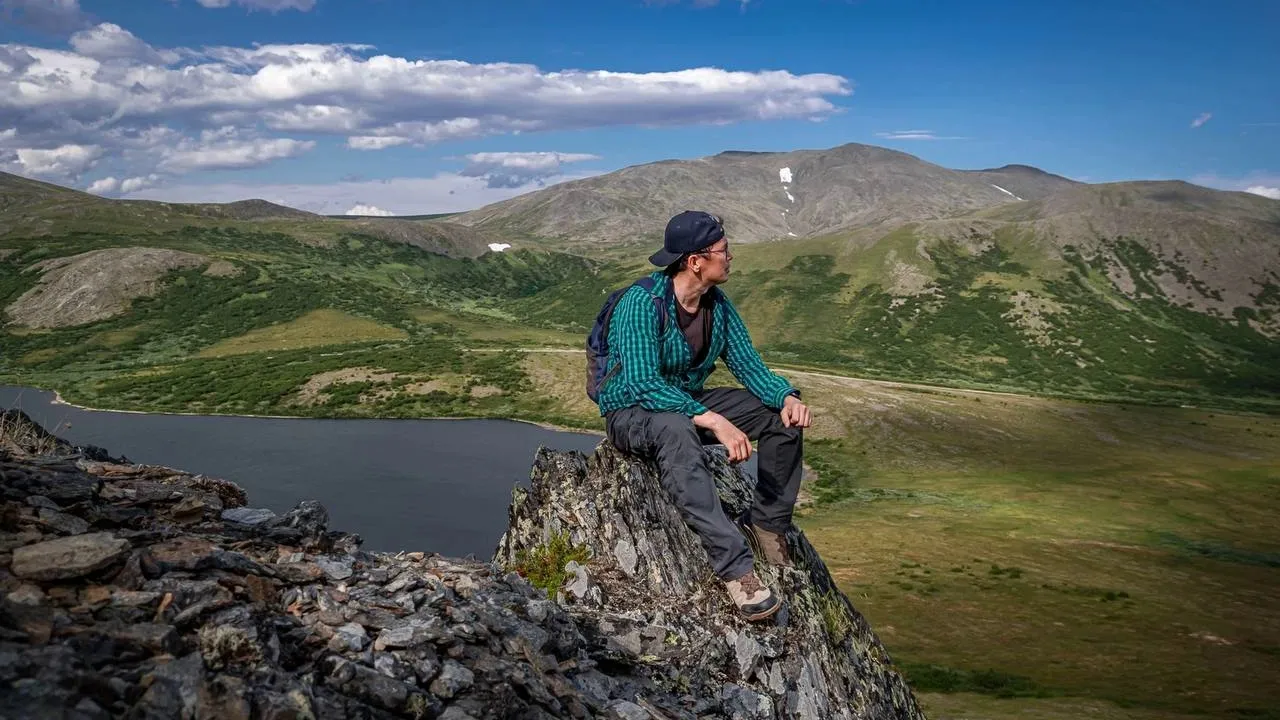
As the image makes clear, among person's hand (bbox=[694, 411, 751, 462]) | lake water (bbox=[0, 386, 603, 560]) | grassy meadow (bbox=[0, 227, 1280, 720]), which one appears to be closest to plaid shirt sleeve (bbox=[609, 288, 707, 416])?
person's hand (bbox=[694, 411, 751, 462])

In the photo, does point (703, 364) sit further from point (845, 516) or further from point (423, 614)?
point (845, 516)

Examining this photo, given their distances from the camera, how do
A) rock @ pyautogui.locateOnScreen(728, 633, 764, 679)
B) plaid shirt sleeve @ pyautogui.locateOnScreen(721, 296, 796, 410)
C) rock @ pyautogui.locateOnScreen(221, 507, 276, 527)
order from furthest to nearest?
plaid shirt sleeve @ pyautogui.locateOnScreen(721, 296, 796, 410) → rock @ pyautogui.locateOnScreen(728, 633, 764, 679) → rock @ pyautogui.locateOnScreen(221, 507, 276, 527)

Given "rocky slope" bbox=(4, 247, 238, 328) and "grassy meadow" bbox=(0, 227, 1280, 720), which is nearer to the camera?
"grassy meadow" bbox=(0, 227, 1280, 720)

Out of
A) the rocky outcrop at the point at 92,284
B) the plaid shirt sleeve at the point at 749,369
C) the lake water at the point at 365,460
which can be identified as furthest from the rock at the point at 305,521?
the rocky outcrop at the point at 92,284

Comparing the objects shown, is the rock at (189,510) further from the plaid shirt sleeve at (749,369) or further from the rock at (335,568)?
the plaid shirt sleeve at (749,369)

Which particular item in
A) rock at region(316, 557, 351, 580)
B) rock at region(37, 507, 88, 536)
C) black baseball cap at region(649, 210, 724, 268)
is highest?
black baseball cap at region(649, 210, 724, 268)

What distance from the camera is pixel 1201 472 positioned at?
10231 cm

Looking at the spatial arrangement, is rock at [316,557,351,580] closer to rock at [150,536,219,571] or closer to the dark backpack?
rock at [150,536,219,571]

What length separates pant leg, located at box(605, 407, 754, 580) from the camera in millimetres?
10062

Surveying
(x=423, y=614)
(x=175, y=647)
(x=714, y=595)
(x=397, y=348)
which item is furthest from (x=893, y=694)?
(x=397, y=348)

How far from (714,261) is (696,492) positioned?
10.4 feet

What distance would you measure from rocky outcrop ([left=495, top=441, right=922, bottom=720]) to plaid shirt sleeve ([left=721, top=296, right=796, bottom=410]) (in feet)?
6.83

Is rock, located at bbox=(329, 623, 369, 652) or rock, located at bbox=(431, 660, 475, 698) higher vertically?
rock, located at bbox=(329, 623, 369, 652)

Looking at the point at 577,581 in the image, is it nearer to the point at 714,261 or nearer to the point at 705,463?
the point at 705,463
